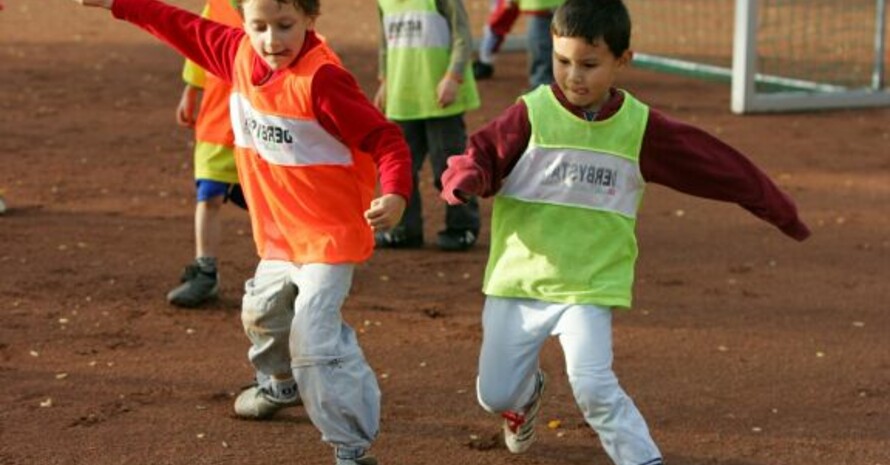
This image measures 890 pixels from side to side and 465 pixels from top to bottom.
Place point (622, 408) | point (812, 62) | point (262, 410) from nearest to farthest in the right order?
1. point (622, 408)
2. point (262, 410)
3. point (812, 62)

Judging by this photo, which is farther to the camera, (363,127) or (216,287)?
(216,287)

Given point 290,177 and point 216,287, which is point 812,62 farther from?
point 290,177

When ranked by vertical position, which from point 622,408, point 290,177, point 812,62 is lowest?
point 812,62

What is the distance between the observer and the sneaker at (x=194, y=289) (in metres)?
7.49

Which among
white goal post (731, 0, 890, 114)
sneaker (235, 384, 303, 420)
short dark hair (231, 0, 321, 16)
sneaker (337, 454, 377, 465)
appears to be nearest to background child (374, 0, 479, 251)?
sneaker (235, 384, 303, 420)

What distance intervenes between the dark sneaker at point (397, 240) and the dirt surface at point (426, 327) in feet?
0.30

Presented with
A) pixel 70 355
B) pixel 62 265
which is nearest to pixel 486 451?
pixel 70 355

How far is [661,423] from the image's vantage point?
6.07m

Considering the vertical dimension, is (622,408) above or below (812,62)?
above

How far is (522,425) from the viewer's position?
560 centimetres

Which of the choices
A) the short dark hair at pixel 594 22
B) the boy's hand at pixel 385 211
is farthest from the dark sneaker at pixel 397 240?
the boy's hand at pixel 385 211

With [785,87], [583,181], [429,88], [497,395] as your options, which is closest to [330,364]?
[497,395]

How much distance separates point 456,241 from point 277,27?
3.57 metres

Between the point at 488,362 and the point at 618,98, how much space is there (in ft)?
3.04
